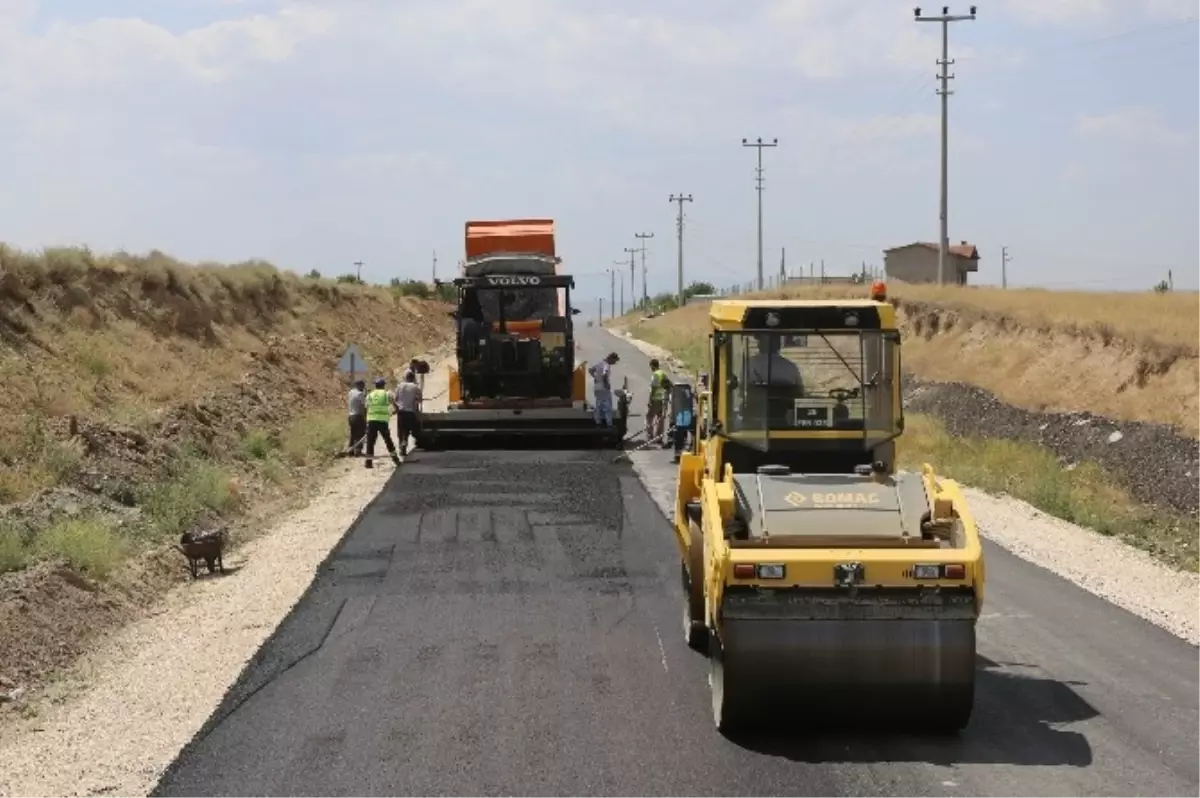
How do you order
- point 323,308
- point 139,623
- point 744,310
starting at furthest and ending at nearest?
point 323,308 < point 139,623 < point 744,310

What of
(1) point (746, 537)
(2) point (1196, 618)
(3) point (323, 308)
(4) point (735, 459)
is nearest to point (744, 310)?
(4) point (735, 459)

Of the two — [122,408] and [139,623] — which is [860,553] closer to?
[139,623]

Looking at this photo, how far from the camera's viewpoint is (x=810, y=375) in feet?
33.5

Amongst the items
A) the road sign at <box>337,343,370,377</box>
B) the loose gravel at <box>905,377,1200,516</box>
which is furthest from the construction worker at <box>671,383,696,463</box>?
the road sign at <box>337,343,370,377</box>

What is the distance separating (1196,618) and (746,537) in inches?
240

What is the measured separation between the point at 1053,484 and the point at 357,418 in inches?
501

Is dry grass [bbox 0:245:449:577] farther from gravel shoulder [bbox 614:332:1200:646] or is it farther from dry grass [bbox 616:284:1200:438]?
dry grass [bbox 616:284:1200:438]

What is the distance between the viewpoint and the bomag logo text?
9.14 m

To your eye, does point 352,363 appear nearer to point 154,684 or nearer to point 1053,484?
point 1053,484

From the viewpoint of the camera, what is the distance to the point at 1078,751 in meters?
8.55

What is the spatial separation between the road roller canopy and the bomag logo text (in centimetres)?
102

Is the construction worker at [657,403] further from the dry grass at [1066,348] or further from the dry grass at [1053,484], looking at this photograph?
→ the dry grass at [1066,348]

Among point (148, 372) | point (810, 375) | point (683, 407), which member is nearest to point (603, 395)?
point (148, 372)

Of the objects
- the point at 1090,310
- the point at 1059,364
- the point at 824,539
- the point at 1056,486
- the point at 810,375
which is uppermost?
the point at 1090,310
